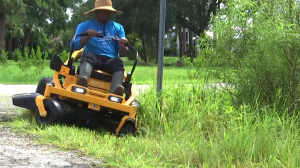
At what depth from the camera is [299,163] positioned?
322cm

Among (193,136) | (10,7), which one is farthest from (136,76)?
(10,7)

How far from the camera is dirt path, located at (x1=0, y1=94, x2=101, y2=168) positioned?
3.16 meters

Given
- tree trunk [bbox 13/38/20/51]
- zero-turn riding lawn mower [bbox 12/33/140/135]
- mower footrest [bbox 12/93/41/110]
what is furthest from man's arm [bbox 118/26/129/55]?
tree trunk [bbox 13/38/20/51]

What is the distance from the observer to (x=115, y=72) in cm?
486

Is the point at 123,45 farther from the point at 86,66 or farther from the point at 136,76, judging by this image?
the point at 136,76

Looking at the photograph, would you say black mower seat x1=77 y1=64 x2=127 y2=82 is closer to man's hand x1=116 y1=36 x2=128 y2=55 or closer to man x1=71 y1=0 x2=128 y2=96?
man x1=71 y1=0 x2=128 y2=96

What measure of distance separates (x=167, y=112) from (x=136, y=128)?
54 centimetres

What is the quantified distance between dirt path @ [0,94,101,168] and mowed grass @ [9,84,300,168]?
0.45 ft

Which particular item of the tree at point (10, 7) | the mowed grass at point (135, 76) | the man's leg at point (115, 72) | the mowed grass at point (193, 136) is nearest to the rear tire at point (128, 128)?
the mowed grass at point (193, 136)

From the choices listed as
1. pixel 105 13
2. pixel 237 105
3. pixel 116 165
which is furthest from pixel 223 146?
pixel 105 13

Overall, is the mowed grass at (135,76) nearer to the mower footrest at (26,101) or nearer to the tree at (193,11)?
the mower footrest at (26,101)

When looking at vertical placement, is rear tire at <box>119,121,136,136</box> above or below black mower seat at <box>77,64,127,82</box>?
below

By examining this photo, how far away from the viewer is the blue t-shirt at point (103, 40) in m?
5.15

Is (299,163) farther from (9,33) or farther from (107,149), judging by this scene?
(9,33)
